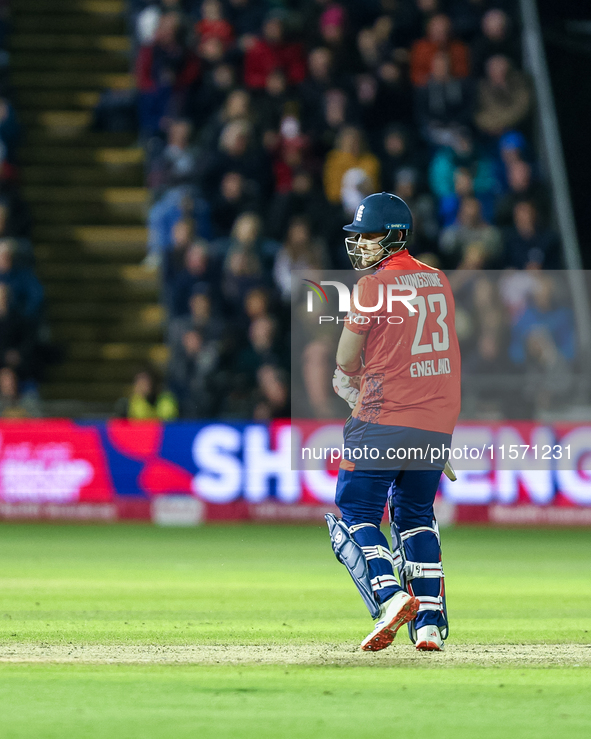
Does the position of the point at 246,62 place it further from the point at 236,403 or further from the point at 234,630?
the point at 234,630

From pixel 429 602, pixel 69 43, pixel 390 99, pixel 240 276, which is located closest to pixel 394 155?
pixel 390 99

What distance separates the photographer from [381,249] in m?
7.47

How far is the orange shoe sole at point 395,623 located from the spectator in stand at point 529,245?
10266 mm

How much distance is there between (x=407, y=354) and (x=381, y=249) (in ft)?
1.92

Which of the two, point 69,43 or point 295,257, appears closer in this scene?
point 295,257

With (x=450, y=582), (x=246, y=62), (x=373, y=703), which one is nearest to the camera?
(x=373, y=703)

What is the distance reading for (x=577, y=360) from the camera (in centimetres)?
1554

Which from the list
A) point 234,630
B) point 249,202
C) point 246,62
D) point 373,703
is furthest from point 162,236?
point 373,703

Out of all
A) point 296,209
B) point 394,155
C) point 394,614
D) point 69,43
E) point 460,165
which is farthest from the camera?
point 69,43

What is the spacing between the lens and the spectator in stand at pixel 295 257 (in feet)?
54.8

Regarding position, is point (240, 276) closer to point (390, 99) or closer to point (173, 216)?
point (173, 216)

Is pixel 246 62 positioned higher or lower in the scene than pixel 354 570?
higher

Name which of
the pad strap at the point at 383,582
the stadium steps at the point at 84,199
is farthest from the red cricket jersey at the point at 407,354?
the stadium steps at the point at 84,199

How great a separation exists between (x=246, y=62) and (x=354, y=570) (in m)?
12.8
